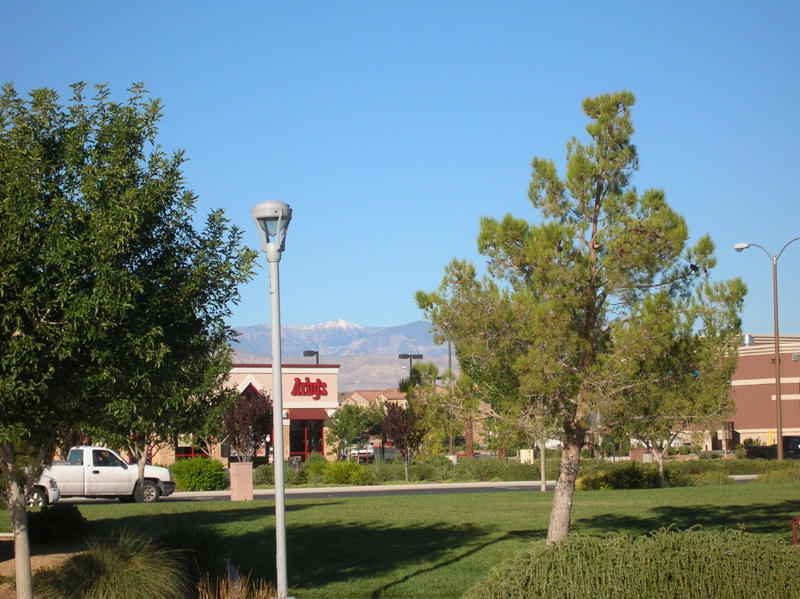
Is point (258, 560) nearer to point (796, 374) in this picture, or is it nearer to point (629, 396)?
point (629, 396)

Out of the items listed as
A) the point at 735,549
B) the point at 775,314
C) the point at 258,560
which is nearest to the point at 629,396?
the point at 735,549

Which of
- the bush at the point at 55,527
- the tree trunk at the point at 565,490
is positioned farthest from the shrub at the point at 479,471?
the tree trunk at the point at 565,490

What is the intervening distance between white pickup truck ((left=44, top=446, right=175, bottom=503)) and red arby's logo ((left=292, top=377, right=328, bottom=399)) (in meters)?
22.3

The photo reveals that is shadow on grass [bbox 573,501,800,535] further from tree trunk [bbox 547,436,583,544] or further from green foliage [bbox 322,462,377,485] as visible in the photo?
green foliage [bbox 322,462,377,485]

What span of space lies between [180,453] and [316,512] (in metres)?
27.0

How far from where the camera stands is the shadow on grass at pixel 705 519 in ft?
51.3

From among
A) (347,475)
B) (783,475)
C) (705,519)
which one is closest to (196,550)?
(705,519)

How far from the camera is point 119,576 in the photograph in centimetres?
898

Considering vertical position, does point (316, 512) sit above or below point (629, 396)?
below

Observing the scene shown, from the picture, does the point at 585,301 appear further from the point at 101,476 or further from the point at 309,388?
the point at 309,388

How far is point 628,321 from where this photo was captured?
12.3 metres

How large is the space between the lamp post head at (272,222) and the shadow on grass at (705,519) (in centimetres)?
951

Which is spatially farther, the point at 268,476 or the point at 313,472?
the point at 313,472

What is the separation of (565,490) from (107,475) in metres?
17.6
